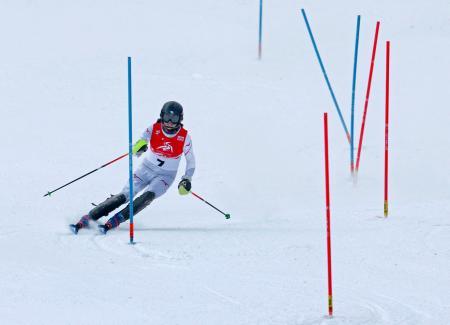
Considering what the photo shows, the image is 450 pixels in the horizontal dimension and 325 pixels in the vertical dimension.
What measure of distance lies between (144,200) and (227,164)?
3737 mm

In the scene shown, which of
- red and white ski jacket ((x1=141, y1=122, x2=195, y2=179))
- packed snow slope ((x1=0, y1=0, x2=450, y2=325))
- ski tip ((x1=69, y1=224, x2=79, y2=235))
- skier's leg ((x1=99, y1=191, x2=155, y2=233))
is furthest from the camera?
red and white ski jacket ((x1=141, y1=122, x2=195, y2=179))

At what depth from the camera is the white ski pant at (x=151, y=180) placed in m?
9.54

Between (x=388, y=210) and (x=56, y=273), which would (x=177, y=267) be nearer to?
(x=56, y=273)

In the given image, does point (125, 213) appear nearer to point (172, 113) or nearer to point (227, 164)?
point (172, 113)

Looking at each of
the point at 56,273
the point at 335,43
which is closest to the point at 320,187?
the point at 56,273

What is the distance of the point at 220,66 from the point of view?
55.7 ft

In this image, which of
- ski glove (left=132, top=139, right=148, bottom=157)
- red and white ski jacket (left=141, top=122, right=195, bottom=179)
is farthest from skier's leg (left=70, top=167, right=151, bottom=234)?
ski glove (left=132, top=139, right=148, bottom=157)

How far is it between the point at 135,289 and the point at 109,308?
1.72 ft

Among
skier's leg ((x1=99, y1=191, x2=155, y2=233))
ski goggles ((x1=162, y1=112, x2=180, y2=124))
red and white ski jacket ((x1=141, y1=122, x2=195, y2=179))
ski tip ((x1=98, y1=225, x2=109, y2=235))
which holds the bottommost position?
ski tip ((x1=98, y1=225, x2=109, y2=235))

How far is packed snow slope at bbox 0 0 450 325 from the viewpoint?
20.9ft

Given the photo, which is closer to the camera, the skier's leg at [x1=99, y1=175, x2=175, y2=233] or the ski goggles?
the skier's leg at [x1=99, y1=175, x2=175, y2=233]

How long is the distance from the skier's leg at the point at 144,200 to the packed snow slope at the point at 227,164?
0.17 meters

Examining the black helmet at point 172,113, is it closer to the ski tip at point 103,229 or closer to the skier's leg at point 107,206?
the skier's leg at point 107,206

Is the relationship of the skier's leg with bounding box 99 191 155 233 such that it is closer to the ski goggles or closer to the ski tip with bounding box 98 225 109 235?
the ski tip with bounding box 98 225 109 235
